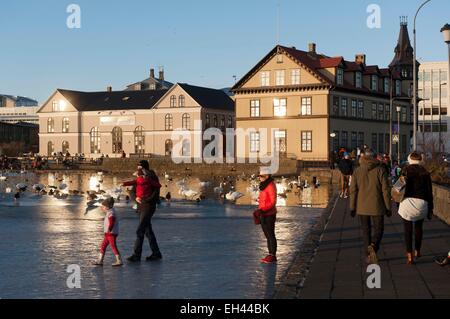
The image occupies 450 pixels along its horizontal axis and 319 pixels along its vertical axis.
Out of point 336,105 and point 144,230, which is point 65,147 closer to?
point 336,105

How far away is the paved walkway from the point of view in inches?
335

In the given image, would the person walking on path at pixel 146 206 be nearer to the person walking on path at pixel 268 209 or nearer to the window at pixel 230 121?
the person walking on path at pixel 268 209

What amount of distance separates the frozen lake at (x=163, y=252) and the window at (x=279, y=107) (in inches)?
1688

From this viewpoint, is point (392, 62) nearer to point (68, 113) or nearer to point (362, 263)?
point (68, 113)

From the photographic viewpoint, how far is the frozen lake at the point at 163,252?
930cm

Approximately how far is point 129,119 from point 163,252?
75855 mm

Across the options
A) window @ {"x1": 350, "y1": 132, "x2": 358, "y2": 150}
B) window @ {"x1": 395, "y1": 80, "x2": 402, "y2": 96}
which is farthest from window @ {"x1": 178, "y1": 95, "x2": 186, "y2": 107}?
window @ {"x1": 395, "y1": 80, "x2": 402, "y2": 96}

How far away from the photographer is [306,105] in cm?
6438

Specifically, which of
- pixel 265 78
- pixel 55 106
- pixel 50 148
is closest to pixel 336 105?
pixel 265 78

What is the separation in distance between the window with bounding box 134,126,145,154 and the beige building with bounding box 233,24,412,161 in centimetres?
2259

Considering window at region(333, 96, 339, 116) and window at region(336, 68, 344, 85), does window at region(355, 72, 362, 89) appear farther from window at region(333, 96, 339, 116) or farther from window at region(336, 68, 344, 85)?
window at region(333, 96, 339, 116)
